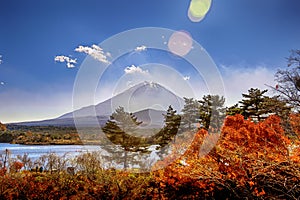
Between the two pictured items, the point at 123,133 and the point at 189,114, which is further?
the point at 189,114

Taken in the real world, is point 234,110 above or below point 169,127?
above

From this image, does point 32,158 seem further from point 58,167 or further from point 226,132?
point 226,132

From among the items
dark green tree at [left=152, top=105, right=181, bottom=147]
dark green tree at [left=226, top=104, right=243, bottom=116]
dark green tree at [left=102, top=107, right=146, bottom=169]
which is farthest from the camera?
dark green tree at [left=226, top=104, right=243, bottom=116]

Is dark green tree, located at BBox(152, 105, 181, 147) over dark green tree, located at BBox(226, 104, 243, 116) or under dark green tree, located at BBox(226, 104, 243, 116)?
under

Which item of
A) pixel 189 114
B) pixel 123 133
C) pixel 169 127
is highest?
pixel 189 114

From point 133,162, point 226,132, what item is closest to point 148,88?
point 133,162

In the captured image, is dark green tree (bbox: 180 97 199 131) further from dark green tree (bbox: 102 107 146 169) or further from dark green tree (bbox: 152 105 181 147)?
dark green tree (bbox: 102 107 146 169)

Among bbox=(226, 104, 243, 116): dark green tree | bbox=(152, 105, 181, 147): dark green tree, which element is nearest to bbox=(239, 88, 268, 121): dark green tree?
bbox=(226, 104, 243, 116): dark green tree

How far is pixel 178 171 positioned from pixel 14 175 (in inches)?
260

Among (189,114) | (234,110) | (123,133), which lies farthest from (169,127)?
(234,110)

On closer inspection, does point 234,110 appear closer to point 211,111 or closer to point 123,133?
point 211,111

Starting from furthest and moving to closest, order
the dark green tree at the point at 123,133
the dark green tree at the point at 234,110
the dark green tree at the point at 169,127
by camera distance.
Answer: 1. the dark green tree at the point at 234,110
2. the dark green tree at the point at 169,127
3. the dark green tree at the point at 123,133

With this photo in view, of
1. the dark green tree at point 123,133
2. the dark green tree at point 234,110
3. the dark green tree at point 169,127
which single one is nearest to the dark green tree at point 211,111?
the dark green tree at point 234,110

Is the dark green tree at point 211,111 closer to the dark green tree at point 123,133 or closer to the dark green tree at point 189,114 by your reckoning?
the dark green tree at point 189,114
